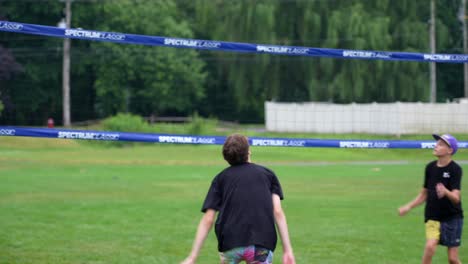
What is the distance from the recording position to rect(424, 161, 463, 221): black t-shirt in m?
9.48

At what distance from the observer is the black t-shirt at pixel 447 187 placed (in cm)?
948

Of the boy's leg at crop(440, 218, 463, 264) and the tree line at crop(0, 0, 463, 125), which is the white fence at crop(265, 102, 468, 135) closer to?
the tree line at crop(0, 0, 463, 125)

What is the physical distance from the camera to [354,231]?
1509cm

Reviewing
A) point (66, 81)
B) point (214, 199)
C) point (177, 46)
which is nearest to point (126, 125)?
point (66, 81)

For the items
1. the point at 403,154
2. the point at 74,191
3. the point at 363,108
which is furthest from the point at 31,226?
the point at 403,154

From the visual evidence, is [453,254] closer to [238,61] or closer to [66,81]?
[238,61]

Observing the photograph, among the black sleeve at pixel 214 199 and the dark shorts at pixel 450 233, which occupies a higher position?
the black sleeve at pixel 214 199

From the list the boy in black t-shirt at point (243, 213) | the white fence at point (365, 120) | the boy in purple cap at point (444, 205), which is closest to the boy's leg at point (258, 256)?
the boy in black t-shirt at point (243, 213)

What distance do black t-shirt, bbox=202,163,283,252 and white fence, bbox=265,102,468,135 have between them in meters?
20.1

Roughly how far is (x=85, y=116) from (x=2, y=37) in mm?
13395

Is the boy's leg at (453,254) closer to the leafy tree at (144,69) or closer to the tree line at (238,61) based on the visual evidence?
the tree line at (238,61)

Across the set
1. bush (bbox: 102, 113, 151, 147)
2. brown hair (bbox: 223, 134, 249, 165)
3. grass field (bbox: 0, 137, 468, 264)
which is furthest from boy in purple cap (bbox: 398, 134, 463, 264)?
bush (bbox: 102, 113, 151, 147)

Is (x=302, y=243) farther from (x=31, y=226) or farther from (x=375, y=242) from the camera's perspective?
(x=31, y=226)

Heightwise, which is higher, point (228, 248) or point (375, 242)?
point (228, 248)
